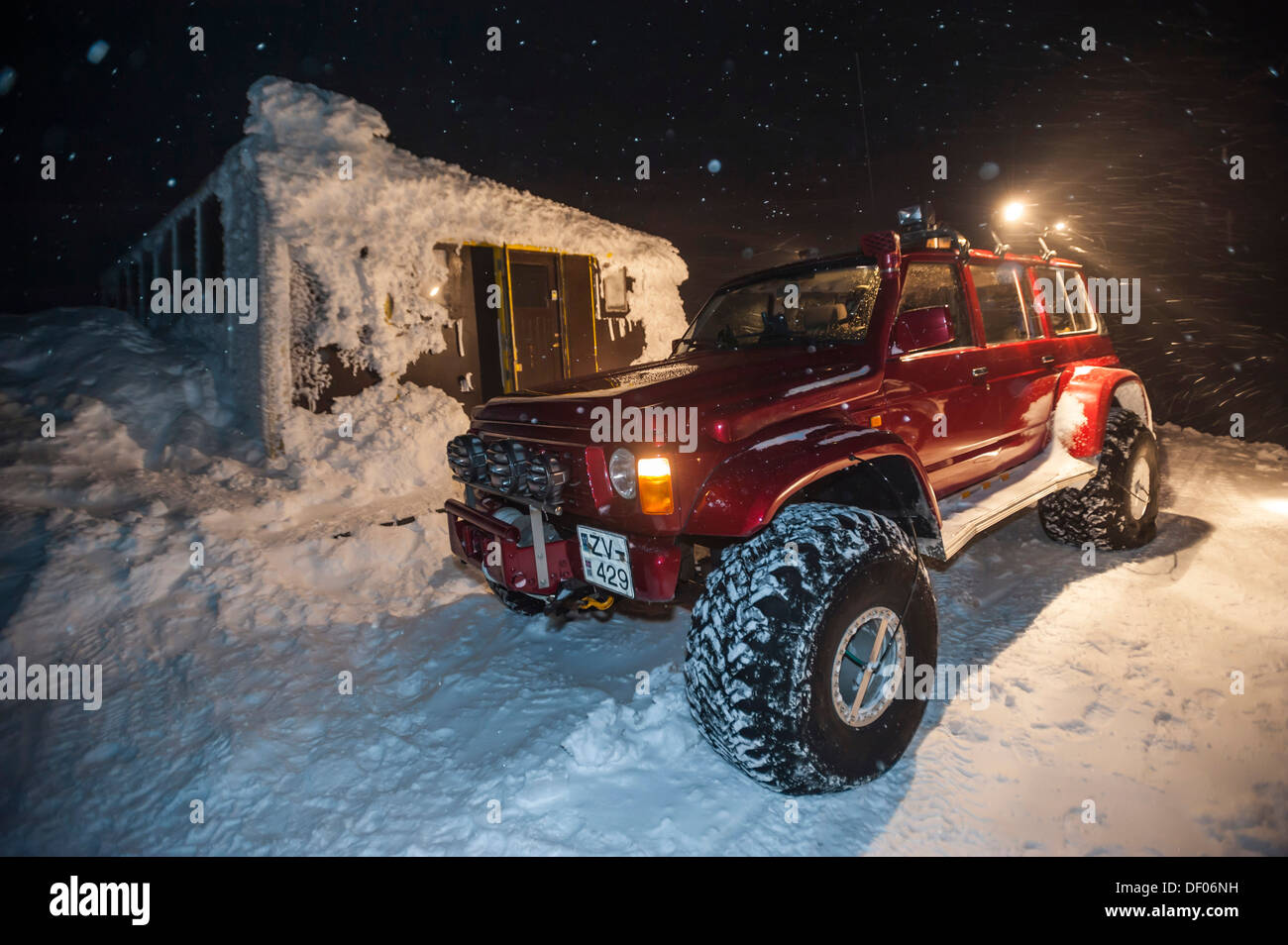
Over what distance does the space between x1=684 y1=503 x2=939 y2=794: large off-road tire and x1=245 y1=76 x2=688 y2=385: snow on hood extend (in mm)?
5346

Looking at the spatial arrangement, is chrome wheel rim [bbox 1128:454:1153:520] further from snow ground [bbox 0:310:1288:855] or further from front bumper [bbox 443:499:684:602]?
front bumper [bbox 443:499:684:602]

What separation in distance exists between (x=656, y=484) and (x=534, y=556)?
0.78 meters

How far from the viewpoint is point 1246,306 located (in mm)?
8523

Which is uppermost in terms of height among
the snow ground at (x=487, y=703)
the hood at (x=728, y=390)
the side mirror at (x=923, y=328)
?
the side mirror at (x=923, y=328)

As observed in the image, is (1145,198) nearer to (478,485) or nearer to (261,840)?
(478,485)

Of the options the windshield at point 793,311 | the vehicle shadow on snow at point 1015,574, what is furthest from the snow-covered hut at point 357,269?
the vehicle shadow on snow at point 1015,574

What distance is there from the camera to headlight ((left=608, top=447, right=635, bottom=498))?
238 centimetres

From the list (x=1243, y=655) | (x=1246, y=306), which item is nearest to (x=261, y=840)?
(x=1243, y=655)

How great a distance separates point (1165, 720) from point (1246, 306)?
906 centimetres

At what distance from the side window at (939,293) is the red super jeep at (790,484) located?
0.6 inches

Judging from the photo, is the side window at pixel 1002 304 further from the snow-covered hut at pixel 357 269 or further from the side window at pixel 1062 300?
the snow-covered hut at pixel 357 269

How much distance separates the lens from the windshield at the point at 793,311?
316 centimetres
